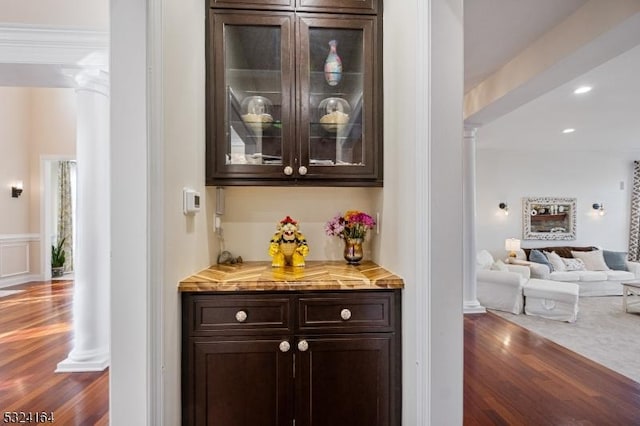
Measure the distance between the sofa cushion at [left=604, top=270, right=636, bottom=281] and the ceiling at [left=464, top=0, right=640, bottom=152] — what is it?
8.32ft

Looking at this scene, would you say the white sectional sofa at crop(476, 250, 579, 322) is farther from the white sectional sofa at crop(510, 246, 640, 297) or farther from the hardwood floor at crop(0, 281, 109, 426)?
the hardwood floor at crop(0, 281, 109, 426)

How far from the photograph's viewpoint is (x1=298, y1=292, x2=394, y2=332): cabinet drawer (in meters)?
1.49

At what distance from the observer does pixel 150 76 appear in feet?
3.86

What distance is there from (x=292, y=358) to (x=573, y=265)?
6.67m

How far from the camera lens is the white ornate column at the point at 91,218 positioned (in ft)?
8.39

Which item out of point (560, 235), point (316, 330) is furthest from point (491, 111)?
point (560, 235)

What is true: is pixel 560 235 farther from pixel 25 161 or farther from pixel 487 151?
pixel 25 161

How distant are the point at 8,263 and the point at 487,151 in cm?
934

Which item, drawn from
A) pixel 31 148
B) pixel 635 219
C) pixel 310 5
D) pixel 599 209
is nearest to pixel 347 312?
pixel 310 5

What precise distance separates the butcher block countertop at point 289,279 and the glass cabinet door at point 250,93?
1.78 feet

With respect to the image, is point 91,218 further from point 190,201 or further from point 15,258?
point 15,258

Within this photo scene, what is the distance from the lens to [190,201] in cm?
152

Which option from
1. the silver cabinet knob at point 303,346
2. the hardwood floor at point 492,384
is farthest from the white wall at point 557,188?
the silver cabinet knob at point 303,346

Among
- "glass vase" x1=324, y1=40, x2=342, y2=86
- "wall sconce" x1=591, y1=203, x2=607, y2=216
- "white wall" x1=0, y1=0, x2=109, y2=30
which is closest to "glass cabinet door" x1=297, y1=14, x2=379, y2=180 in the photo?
"glass vase" x1=324, y1=40, x2=342, y2=86
